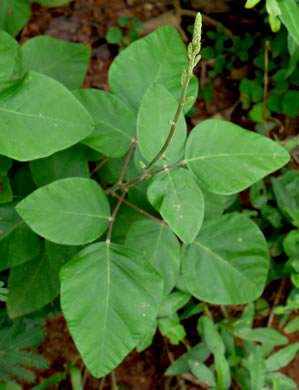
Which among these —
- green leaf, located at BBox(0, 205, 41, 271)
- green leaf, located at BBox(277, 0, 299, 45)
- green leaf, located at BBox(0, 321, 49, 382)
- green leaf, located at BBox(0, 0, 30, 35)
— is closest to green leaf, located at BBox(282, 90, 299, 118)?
green leaf, located at BBox(277, 0, 299, 45)

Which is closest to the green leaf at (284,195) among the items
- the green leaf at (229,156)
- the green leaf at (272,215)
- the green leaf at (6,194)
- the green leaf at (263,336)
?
the green leaf at (272,215)

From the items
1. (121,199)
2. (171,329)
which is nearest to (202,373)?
(171,329)

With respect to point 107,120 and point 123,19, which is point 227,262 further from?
point 123,19

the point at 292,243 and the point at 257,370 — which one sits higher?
the point at 292,243

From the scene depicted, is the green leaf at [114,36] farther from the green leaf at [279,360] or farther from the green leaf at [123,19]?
the green leaf at [279,360]

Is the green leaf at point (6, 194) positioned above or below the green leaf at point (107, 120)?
below

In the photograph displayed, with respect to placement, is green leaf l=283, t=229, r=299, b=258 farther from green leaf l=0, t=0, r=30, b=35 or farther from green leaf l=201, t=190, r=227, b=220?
green leaf l=0, t=0, r=30, b=35
